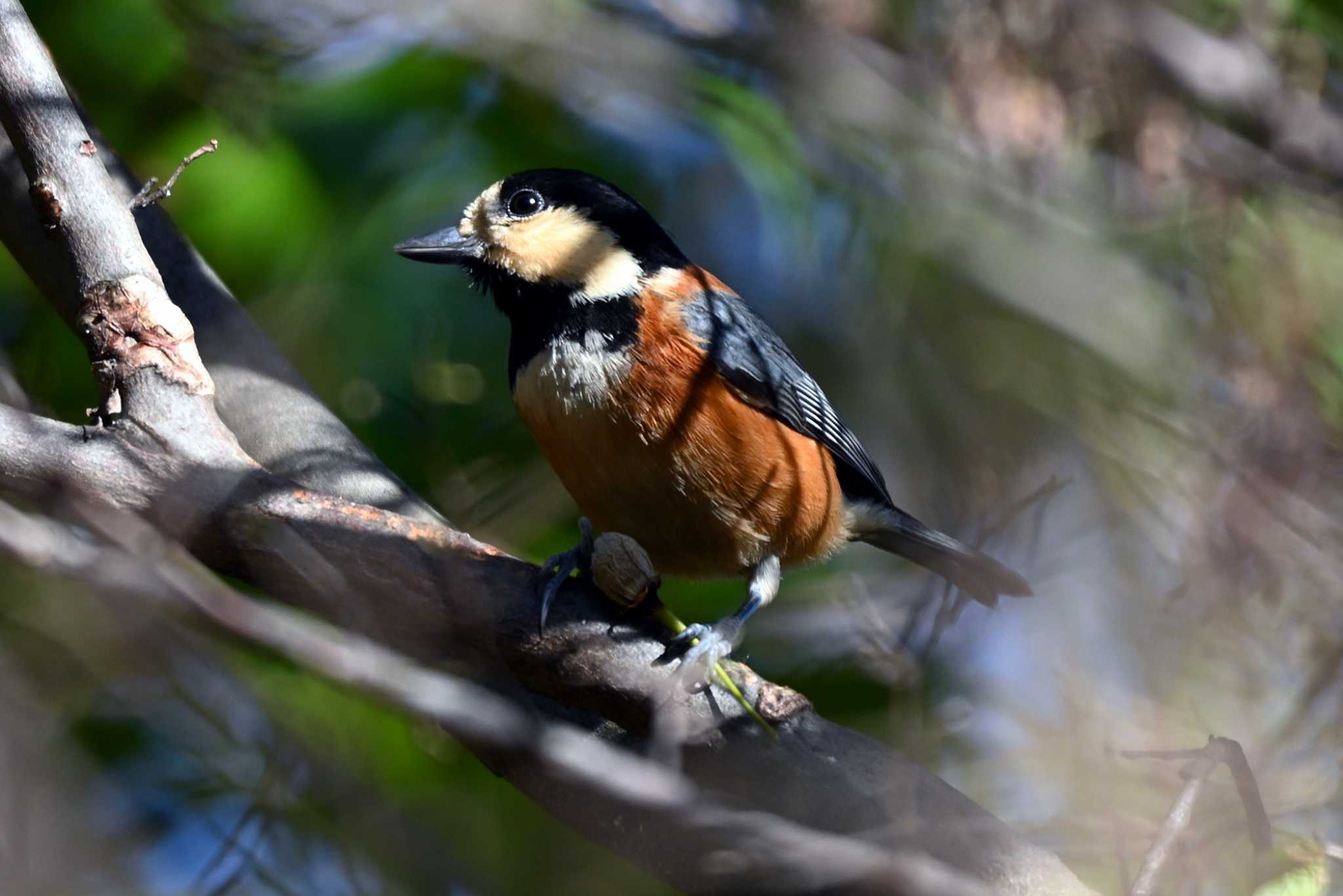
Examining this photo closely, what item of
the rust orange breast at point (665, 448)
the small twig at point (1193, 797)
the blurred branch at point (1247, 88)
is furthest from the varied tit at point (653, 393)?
the blurred branch at point (1247, 88)

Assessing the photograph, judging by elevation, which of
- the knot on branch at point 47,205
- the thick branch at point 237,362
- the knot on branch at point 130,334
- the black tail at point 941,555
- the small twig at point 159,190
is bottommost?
the black tail at point 941,555

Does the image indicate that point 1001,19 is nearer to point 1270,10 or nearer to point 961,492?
point 1270,10

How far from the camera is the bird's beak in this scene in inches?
165

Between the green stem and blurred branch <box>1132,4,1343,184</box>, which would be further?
blurred branch <box>1132,4,1343,184</box>

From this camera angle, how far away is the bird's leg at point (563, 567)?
9.80 ft

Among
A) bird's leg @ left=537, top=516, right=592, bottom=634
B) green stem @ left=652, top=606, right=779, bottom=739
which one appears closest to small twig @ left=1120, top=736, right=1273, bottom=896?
green stem @ left=652, top=606, right=779, bottom=739

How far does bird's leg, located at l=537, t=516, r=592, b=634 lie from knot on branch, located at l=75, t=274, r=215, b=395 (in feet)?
Answer: 3.05

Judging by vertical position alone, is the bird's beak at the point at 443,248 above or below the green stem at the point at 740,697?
above

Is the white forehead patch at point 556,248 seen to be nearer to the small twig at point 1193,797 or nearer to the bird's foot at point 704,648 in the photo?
the bird's foot at point 704,648

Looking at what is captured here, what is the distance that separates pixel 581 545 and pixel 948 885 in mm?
1820

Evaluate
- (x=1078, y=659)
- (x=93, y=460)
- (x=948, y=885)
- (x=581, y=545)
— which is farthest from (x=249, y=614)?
(x=1078, y=659)

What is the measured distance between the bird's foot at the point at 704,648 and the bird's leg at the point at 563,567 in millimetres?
311

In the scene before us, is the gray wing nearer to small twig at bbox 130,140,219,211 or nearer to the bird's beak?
the bird's beak

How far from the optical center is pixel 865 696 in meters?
4.39
